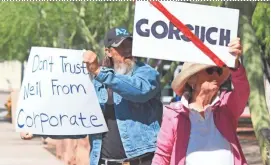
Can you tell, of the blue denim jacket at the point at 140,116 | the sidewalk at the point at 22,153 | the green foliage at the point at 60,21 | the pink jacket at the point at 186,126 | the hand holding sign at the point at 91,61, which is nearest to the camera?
the pink jacket at the point at 186,126

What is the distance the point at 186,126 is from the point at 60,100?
127 centimetres

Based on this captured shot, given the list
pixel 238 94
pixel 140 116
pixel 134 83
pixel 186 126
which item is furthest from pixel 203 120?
pixel 140 116

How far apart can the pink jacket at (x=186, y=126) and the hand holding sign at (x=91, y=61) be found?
76 centimetres

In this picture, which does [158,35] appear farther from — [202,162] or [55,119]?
[55,119]

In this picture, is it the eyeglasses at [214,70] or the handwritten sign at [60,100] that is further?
the handwritten sign at [60,100]

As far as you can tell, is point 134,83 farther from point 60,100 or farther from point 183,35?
point 183,35

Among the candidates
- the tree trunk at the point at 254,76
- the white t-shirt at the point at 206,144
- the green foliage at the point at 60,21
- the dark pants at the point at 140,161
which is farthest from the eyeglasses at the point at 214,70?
the green foliage at the point at 60,21

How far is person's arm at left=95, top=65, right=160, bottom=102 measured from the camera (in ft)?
16.4

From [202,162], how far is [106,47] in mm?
1371

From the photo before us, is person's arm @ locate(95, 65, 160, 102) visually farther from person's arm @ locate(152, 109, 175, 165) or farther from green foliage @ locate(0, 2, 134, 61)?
green foliage @ locate(0, 2, 134, 61)

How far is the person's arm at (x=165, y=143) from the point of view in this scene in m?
4.36

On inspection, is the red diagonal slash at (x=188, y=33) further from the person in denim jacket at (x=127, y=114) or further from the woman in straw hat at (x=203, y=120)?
the person in denim jacket at (x=127, y=114)

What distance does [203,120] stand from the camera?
14.2 ft

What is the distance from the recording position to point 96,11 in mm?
23234
